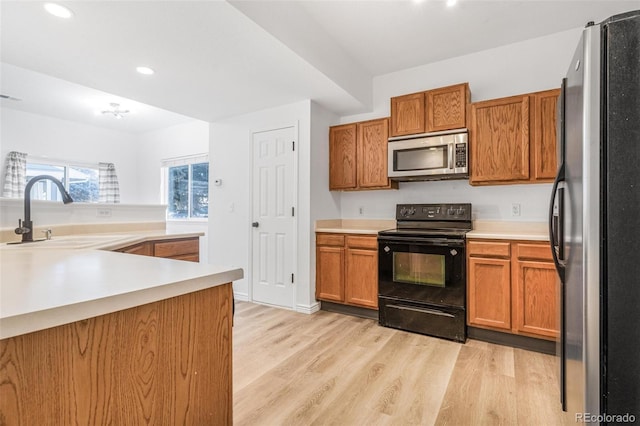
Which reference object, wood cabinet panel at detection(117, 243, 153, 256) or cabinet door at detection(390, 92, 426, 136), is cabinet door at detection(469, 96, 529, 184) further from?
wood cabinet panel at detection(117, 243, 153, 256)

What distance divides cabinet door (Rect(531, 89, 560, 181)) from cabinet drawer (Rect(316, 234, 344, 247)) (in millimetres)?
1835

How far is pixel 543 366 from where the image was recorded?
2213 mm

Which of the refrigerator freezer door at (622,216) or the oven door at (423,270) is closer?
the refrigerator freezer door at (622,216)

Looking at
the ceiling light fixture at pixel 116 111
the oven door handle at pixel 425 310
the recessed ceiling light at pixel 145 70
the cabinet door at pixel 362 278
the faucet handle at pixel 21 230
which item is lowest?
the oven door handle at pixel 425 310

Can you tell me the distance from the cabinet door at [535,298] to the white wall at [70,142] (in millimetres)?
6780

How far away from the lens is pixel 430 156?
3.06m

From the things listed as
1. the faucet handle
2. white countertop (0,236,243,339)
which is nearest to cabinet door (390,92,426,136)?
white countertop (0,236,243,339)

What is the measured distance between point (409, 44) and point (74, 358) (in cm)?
339

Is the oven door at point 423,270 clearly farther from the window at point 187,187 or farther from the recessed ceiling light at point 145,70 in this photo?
the window at point 187,187

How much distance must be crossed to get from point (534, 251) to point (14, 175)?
6.90 m

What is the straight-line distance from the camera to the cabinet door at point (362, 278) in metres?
3.14

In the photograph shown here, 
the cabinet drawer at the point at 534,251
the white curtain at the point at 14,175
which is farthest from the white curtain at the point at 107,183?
the cabinet drawer at the point at 534,251

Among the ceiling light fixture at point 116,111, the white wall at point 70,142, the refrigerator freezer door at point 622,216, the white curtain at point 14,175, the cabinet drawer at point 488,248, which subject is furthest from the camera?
the white wall at point 70,142

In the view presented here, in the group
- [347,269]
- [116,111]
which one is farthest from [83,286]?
[116,111]
